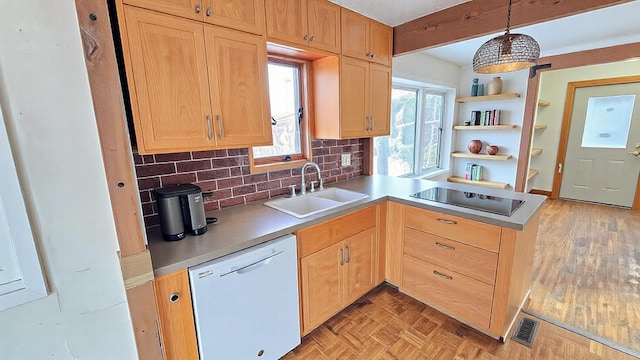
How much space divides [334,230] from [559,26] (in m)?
3.02

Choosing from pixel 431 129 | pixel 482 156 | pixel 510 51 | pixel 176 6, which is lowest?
pixel 482 156

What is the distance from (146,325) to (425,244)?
5.51 ft

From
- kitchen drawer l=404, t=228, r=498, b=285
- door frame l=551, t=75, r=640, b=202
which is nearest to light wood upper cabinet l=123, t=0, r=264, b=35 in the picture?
kitchen drawer l=404, t=228, r=498, b=285

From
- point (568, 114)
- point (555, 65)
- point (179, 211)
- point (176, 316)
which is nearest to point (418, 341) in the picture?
point (176, 316)

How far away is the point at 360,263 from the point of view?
197cm

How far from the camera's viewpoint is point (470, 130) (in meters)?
4.21

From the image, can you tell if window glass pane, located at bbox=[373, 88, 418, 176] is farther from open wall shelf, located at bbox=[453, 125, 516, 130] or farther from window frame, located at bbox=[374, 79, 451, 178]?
open wall shelf, located at bbox=[453, 125, 516, 130]

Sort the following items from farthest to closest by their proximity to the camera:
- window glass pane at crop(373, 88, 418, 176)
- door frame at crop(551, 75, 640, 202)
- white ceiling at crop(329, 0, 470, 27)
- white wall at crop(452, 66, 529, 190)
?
door frame at crop(551, 75, 640, 202)
white wall at crop(452, 66, 529, 190)
window glass pane at crop(373, 88, 418, 176)
white ceiling at crop(329, 0, 470, 27)

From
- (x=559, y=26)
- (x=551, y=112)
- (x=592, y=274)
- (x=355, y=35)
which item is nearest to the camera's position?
(x=355, y=35)

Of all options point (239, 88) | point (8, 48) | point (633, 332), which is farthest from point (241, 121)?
point (633, 332)

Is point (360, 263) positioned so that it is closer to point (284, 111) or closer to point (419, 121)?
point (284, 111)

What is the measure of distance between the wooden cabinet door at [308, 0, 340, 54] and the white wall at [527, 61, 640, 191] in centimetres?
403

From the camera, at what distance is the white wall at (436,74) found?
3047mm

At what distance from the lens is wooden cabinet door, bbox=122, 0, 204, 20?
1135 millimetres
